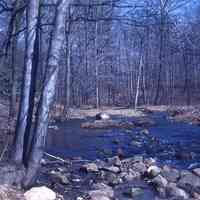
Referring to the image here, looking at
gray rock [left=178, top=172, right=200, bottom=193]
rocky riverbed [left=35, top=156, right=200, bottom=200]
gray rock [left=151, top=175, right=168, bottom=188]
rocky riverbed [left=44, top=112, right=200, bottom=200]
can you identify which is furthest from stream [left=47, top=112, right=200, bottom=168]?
gray rock [left=151, top=175, right=168, bottom=188]

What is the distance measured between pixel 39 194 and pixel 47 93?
1.84 meters

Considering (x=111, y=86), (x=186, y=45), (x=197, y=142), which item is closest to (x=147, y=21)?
(x=197, y=142)

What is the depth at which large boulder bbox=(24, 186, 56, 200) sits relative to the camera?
7066mm

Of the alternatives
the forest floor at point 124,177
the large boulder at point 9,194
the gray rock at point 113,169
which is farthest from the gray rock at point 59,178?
the large boulder at point 9,194

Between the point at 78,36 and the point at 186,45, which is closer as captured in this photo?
the point at 78,36

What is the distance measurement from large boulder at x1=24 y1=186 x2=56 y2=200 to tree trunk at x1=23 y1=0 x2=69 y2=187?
787 mm

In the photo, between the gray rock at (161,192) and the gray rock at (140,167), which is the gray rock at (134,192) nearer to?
the gray rock at (161,192)

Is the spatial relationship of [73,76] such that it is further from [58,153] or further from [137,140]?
[58,153]

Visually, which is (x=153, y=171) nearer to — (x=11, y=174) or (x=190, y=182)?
(x=190, y=182)

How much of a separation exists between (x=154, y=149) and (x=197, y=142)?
207 cm

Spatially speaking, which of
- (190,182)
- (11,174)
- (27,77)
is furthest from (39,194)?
(190,182)

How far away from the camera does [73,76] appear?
103 feet

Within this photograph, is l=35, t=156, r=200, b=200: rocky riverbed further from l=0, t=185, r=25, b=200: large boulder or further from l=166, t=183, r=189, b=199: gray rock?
l=0, t=185, r=25, b=200: large boulder

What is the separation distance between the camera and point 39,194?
23.6 feet
